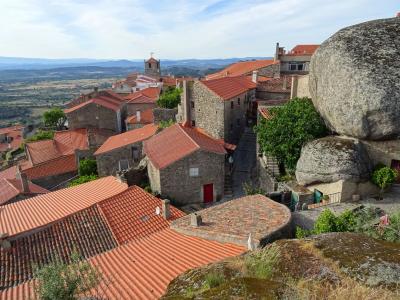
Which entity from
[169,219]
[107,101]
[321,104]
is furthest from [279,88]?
[107,101]

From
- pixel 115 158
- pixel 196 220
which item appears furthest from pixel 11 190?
pixel 196 220

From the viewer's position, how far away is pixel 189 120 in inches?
1344

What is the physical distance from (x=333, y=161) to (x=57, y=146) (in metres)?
36.0

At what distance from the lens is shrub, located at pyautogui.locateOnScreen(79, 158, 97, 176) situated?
35.4m

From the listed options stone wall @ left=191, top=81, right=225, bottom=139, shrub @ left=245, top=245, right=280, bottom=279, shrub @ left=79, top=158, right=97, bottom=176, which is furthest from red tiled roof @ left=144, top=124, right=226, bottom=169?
shrub @ left=245, top=245, right=280, bottom=279

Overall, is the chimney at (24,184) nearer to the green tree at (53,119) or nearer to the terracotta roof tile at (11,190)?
the terracotta roof tile at (11,190)

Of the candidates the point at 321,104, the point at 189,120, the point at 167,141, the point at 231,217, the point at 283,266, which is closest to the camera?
the point at 283,266

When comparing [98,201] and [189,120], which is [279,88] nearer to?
[189,120]

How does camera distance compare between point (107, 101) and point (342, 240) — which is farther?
point (107, 101)

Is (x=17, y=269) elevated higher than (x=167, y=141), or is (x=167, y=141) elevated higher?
(x=167, y=141)

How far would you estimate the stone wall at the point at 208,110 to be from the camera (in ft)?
98.3

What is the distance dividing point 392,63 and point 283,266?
1777cm

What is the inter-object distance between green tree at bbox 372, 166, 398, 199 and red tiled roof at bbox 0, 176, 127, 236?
15.8 meters

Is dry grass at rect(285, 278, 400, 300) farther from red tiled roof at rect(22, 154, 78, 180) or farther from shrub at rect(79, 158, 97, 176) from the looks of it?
red tiled roof at rect(22, 154, 78, 180)
